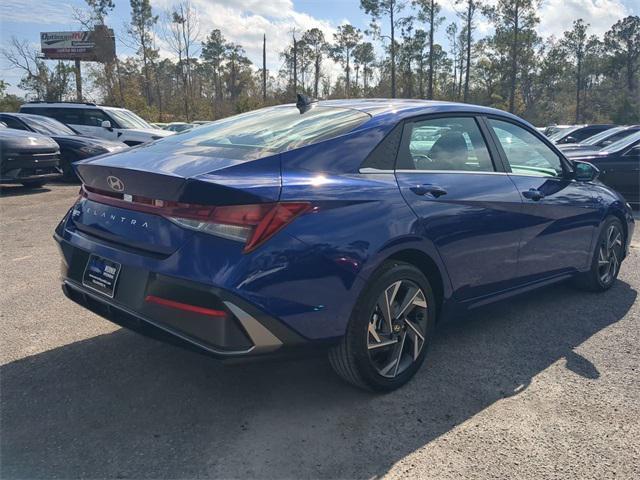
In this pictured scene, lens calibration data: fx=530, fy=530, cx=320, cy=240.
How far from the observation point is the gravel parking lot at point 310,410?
92.0 inches

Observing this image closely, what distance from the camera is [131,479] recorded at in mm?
2176

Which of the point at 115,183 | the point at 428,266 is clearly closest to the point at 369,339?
the point at 428,266

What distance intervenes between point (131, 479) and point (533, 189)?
318 centimetres

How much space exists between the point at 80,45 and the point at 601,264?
49.6m

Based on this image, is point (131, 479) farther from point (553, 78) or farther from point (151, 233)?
point (553, 78)

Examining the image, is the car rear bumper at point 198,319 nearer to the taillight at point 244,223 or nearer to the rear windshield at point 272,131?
the taillight at point 244,223

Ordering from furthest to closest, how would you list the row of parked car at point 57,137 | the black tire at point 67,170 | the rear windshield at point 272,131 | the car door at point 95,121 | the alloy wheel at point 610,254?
the car door at point 95,121 → the black tire at point 67,170 → the row of parked car at point 57,137 → the alloy wheel at point 610,254 → the rear windshield at point 272,131

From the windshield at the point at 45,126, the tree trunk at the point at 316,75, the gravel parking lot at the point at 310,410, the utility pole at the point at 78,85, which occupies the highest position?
the tree trunk at the point at 316,75

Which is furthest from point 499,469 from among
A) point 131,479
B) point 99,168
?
point 99,168

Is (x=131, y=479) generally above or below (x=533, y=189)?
below

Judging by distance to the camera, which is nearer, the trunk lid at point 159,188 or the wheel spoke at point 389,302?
the trunk lid at point 159,188

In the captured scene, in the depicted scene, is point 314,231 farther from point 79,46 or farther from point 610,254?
point 79,46

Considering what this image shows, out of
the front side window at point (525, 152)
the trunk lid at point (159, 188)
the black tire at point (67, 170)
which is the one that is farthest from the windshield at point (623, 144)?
the black tire at point (67, 170)

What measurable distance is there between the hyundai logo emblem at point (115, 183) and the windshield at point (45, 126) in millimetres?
9916
